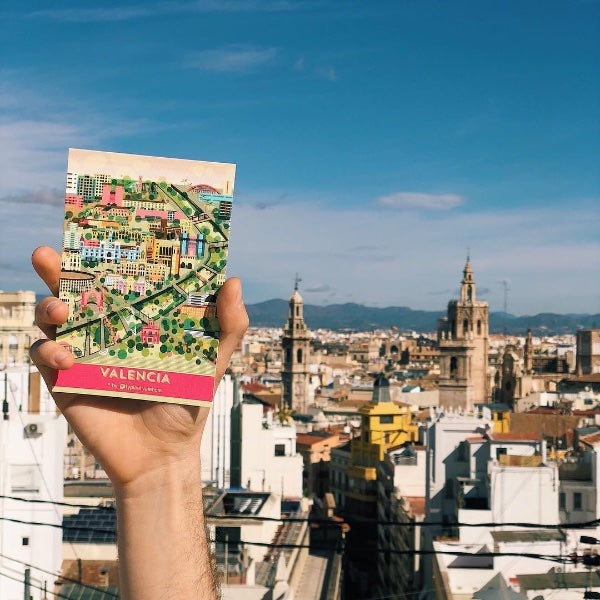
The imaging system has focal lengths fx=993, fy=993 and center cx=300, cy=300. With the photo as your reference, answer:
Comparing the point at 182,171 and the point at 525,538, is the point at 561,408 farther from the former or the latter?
the point at 182,171

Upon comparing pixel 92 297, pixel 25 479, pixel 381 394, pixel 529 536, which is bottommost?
pixel 529 536

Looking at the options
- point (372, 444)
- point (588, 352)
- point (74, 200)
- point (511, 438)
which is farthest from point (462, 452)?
point (588, 352)

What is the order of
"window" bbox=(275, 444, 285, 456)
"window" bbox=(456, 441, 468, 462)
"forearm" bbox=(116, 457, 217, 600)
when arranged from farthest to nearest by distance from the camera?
"window" bbox=(275, 444, 285, 456), "window" bbox=(456, 441, 468, 462), "forearm" bbox=(116, 457, 217, 600)

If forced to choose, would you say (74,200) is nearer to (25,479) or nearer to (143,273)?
(143,273)

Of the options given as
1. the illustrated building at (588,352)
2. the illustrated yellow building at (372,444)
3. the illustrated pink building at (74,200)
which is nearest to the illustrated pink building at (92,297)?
the illustrated pink building at (74,200)

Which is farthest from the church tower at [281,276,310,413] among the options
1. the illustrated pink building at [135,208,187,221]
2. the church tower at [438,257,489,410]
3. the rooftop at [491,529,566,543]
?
the illustrated pink building at [135,208,187,221]

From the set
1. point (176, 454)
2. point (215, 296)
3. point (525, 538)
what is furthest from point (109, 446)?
point (525, 538)

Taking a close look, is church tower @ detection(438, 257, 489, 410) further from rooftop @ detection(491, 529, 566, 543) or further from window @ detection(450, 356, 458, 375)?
rooftop @ detection(491, 529, 566, 543)
